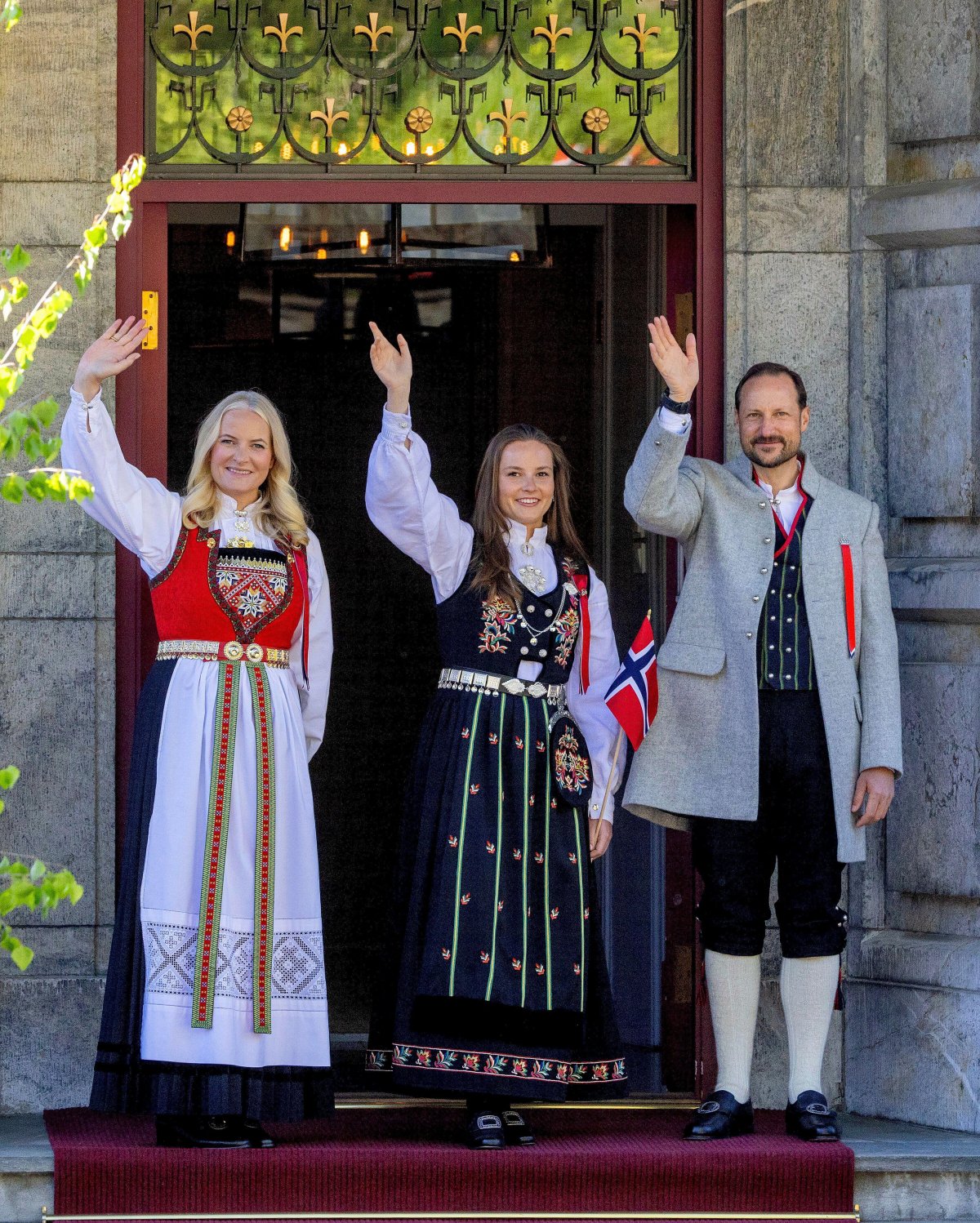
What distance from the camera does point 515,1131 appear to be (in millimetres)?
4992

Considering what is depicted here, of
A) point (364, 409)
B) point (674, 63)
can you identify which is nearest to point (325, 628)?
point (674, 63)

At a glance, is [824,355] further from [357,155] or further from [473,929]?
[473,929]

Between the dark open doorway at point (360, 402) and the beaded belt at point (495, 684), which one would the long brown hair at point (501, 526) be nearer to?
the beaded belt at point (495, 684)

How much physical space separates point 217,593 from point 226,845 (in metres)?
0.62

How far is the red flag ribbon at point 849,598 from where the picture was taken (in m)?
5.05

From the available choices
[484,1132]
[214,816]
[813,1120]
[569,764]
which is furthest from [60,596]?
[813,1120]

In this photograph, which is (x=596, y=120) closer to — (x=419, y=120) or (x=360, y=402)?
(x=419, y=120)

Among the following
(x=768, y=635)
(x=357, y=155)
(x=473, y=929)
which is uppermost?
(x=357, y=155)

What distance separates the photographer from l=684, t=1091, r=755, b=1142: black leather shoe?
5.01 metres

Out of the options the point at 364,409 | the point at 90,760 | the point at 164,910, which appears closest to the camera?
the point at 164,910

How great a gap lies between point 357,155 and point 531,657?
166 centimetres

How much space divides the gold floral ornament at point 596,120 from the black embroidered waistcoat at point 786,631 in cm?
147

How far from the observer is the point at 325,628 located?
16.8ft

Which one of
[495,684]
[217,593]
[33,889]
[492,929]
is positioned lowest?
[492,929]
